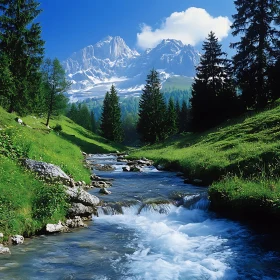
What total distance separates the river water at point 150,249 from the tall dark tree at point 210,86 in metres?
34.4

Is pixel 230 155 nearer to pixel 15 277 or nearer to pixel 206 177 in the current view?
pixel 206 177

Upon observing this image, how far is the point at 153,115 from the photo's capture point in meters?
66.4

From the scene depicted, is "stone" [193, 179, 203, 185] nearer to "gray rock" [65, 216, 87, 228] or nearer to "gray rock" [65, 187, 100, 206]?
"gray rock" [65, 187, 100, 206]

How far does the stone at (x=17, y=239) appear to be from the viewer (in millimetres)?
9797

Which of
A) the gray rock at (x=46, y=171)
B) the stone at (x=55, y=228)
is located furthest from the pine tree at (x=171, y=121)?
the stone at (x=55, y=228)

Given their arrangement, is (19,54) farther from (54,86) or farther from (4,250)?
(4,250)

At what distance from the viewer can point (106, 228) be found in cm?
1216

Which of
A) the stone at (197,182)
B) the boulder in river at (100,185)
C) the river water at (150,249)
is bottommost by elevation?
the river water at (150,249)

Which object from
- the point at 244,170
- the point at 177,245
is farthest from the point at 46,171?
the point at 244,170

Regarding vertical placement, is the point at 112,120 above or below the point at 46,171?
above

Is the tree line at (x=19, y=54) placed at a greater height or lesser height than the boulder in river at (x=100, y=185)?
greater

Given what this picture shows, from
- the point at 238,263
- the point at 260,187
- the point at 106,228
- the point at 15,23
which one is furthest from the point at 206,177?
the point at 15,23

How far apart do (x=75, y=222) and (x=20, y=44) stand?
33857 mm

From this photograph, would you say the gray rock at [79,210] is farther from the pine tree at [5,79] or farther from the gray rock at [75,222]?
the pine tree at [5,79]
